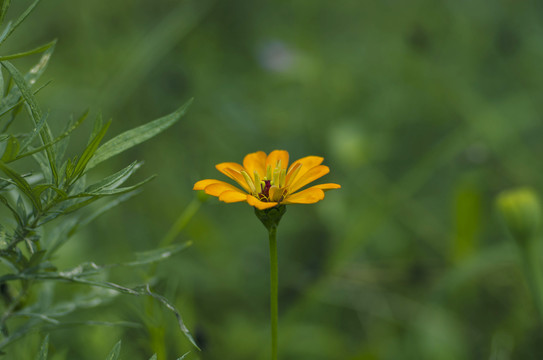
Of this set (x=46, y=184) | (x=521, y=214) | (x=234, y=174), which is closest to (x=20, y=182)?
(x=46, y=184)

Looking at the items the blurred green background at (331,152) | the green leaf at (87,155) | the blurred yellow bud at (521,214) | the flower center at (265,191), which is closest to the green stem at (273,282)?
the flower center at (265,191)

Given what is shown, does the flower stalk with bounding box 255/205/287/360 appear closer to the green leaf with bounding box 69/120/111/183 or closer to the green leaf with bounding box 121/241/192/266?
the green leaf with bounding box 121/241/192/266

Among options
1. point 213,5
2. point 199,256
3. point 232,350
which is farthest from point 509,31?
point 232,350

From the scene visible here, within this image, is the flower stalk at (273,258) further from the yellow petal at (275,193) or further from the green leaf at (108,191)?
the green leaf at (108,191)

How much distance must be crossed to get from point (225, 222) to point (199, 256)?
272 mm

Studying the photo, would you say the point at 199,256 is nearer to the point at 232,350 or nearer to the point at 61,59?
the point at 232,350

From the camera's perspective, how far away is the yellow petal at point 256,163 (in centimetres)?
100

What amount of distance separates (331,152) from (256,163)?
4.81 ft

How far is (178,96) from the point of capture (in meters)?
2.49

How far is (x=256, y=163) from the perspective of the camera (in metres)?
1.02

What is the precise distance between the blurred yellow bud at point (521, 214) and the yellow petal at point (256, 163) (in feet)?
2.07

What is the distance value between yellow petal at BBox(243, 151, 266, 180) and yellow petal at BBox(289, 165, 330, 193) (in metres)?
0.07

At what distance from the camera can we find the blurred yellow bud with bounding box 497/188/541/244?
4.32 ft

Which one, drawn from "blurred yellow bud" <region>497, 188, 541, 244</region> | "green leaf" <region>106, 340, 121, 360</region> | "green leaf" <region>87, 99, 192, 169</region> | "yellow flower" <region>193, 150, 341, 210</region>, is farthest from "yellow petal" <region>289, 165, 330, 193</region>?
"blurred yellow bud" <region>497, 188, 541, 244</region>
